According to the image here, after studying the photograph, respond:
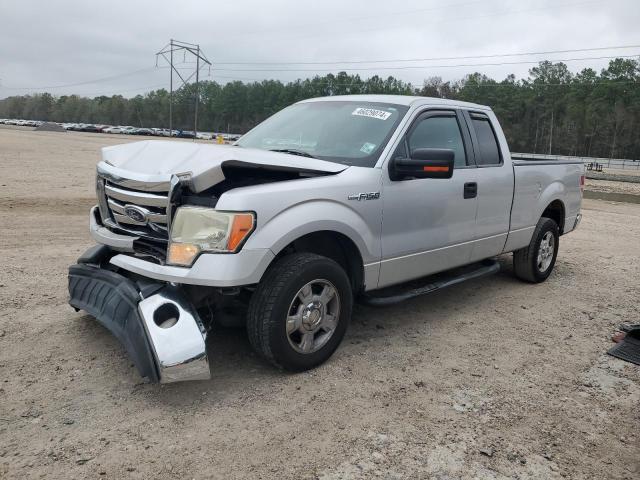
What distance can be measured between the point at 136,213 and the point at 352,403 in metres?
1.85

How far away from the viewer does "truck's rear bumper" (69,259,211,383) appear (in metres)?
2.99

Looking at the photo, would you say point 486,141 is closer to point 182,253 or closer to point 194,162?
point 194,162

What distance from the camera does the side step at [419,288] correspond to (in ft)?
13.6

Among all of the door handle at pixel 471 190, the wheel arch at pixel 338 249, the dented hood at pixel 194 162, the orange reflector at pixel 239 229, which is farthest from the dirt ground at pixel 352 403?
the dented hood at pixel 194 162

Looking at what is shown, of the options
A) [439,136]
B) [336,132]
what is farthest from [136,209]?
[439,136]

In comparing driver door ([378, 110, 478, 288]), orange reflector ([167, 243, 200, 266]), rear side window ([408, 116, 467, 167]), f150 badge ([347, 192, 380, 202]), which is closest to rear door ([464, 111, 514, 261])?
driver door ([378, 110, 478, 288])

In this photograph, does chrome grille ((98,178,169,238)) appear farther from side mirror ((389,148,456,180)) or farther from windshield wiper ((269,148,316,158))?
side mirror ((389,148,456,180))

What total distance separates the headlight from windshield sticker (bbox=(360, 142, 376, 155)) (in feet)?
4.18

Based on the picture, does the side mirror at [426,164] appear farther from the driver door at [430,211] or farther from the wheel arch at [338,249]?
the wheel arch at [338,249]

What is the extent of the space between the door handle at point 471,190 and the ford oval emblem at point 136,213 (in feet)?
8.94

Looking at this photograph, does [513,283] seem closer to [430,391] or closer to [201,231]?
[430,391]

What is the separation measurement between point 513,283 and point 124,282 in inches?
179

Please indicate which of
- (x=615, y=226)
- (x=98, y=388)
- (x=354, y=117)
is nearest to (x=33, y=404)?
(x=98, y=388)

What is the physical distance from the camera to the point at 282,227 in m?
3.35
